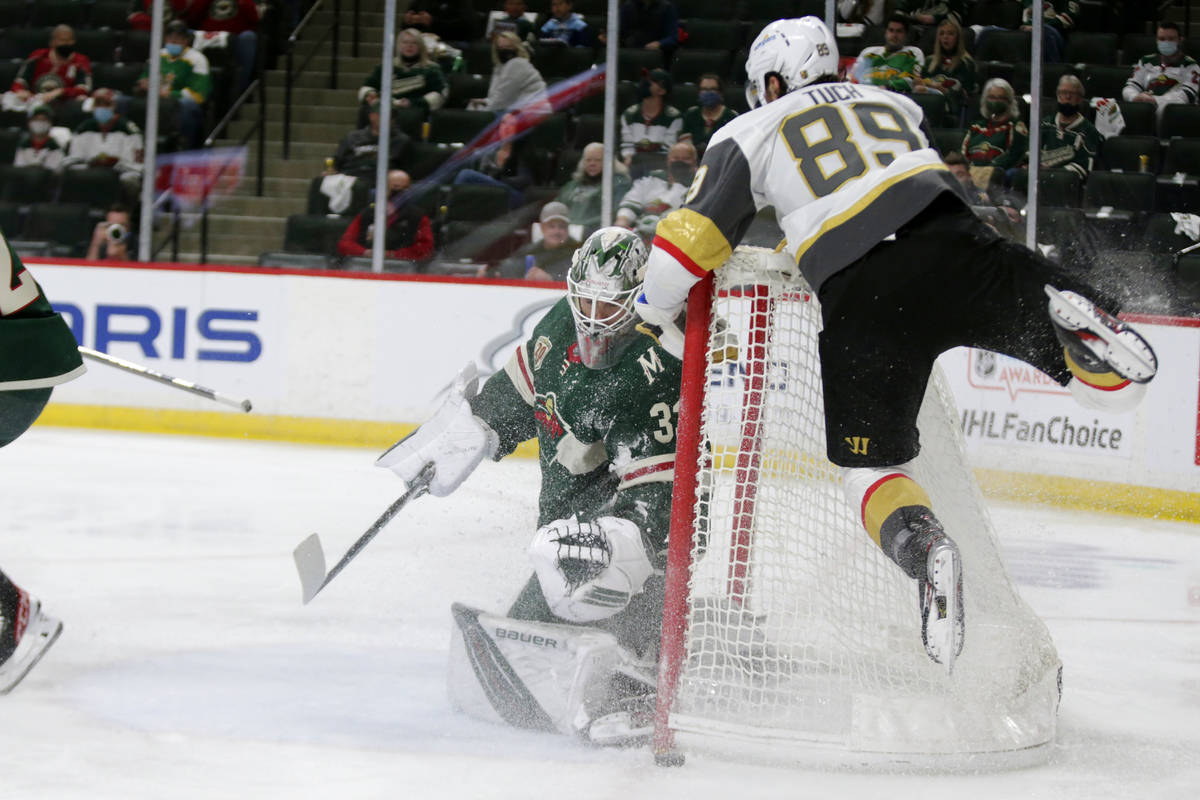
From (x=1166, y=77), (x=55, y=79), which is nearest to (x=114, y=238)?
(x=55, y=79)

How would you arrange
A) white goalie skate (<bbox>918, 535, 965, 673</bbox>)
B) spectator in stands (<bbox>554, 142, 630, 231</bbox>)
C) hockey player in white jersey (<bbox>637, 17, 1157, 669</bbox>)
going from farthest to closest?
spectator in stands (<bbox>554, 142, 630, 231</bbox>) < hockey player in white jersey (<bbox>637, 17, 1157, 669</bbox>) < white goalie skate (<bbox>918, 535, 965, 673</bbox>)

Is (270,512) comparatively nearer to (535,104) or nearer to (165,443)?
(165,443)

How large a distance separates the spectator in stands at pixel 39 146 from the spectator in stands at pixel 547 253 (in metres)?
2.31

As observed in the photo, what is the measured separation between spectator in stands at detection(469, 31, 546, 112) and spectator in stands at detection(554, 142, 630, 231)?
42 centimetres

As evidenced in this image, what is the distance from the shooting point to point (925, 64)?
5.91 metres

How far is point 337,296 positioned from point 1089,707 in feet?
13.9

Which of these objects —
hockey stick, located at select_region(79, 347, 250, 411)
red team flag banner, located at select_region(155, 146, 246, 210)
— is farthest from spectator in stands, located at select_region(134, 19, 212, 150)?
hockey stick, located at select_region(79, 347, 250, 411)

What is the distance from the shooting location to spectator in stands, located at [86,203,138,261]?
21.9 ft

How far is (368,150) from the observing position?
6.49 meters

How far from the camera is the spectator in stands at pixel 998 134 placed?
570cm

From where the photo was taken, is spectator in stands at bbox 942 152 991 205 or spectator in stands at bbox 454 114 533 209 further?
spectator in stands at bbox 454 114 533 209

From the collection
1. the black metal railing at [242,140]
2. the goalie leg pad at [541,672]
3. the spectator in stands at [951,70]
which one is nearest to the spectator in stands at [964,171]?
the spectator in stands at [951,70]

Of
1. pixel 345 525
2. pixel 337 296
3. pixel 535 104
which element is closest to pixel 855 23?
pixel 535 104

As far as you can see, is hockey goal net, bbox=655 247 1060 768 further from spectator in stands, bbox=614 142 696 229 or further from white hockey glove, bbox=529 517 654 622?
spectator in stands, bbox=614 142 696 229
